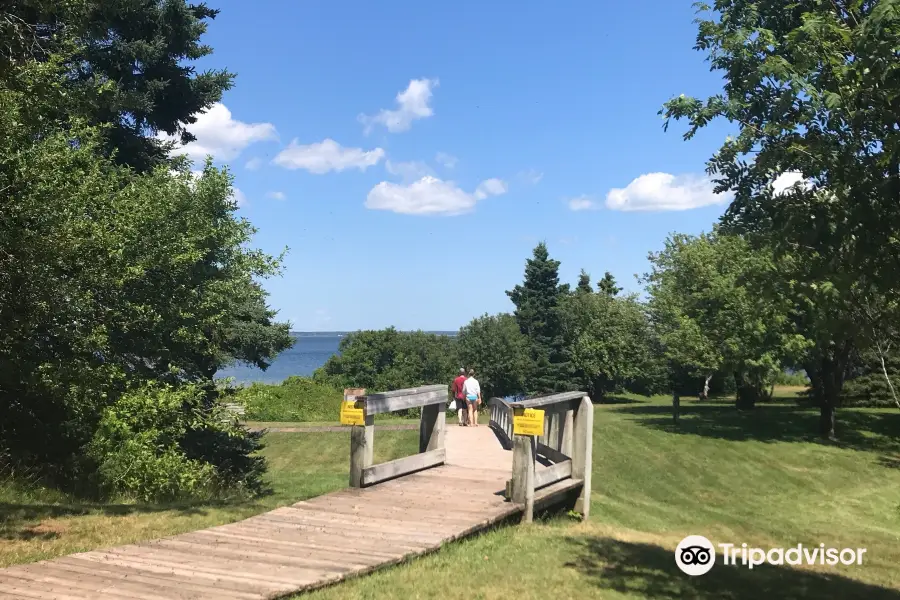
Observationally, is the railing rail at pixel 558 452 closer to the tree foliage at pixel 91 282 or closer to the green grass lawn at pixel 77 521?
the green grass lawn at pixel 77 521

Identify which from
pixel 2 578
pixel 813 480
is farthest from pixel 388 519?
pixel 813 480

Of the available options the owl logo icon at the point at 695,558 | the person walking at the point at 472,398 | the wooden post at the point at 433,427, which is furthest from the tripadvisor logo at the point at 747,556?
the person walking at the point at 472,398

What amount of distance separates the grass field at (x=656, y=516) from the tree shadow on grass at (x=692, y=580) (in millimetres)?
31

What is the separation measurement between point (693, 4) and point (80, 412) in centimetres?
1116

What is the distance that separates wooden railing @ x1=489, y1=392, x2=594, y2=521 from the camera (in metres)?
9.12

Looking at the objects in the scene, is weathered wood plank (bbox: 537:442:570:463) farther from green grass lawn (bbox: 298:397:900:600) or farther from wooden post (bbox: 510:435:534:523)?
wooden post (bbox: 510:435:534:523)

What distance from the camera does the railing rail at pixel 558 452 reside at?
359 inches

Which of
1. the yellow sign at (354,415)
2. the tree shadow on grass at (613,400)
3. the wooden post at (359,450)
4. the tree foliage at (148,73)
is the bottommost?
the tree shadow on grass at (613,400)

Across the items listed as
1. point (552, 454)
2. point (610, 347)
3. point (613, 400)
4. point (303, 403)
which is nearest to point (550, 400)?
point (552, 454)

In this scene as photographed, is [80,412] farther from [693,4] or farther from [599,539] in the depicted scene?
[693,4]

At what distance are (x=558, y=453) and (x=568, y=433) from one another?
44 cm

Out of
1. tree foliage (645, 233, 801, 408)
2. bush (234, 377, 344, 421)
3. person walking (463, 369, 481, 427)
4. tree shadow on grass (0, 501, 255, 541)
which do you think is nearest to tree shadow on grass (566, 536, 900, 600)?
tree shadow on grass (0, 501, 255, 541)

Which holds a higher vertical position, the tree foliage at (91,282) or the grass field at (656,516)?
the tree foliage at (91,282)

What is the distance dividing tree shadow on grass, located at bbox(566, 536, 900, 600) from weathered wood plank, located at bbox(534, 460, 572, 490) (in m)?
1.12
